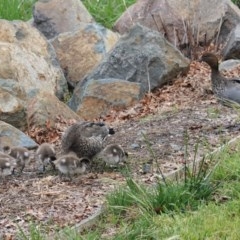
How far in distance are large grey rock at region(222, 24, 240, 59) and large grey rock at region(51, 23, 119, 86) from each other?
2032 millimetres

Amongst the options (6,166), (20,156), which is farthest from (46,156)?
(6,166)

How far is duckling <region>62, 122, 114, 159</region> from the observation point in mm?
9734

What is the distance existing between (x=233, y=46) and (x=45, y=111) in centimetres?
437

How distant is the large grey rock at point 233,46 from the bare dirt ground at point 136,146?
1.41 meters

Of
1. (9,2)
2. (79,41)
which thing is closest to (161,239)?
(79,41)

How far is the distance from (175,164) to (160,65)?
4974 millimetres

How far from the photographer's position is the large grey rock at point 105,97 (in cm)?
1347

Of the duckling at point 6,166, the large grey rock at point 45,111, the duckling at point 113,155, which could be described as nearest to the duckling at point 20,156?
the duckling at point 6,166

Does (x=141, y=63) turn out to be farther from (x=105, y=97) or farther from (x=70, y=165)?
(x=70, y=165)

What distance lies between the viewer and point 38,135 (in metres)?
12.5

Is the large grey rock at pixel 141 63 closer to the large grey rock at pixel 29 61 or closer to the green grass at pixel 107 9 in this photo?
the large grey rock at pixel 29 61

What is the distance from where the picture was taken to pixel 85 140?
32.0ft

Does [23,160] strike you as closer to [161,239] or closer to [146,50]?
[161,239]

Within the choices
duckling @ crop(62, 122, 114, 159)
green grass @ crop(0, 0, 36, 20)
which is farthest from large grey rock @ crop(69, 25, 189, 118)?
green grass @ crop(0, 0, 36, 20)
